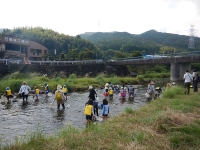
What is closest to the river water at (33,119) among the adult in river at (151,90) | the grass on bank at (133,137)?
the grass on bank at (133,137)

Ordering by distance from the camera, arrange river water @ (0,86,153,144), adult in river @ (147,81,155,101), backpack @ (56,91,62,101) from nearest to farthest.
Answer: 1. river water @ (0,86,153,144)
2. backpack @ (56,91,62,101)
3. adult in river @ (147,81,155,101)

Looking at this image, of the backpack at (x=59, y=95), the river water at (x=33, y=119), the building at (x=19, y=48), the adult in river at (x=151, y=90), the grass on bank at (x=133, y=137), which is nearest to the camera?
the grass on bank at (x=133, y=137)

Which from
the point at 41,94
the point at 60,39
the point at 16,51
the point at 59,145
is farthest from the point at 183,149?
the point at 60,39

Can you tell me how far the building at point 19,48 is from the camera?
4640cm

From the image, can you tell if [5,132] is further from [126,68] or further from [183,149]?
[126,68]

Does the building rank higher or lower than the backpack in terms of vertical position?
higher

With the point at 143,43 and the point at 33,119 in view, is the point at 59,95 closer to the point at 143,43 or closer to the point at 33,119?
the point at 33,119

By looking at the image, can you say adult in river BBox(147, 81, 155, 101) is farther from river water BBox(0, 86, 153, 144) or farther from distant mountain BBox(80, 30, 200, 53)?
distant mountain BBox(80, 30, 200, 53)

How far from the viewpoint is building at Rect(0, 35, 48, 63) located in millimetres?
46403

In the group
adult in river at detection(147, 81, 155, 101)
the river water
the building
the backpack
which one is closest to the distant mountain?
the building

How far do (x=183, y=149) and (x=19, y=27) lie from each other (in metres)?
95.2

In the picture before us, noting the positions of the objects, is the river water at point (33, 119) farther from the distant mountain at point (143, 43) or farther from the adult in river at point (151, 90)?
the distant mountain at point (143, 43)

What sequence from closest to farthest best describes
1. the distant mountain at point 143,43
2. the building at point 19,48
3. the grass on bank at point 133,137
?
the grass on bank at point 133,137 → the building at point 19,48 → the distant mountain at point 143,43

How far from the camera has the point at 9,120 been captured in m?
11.0
